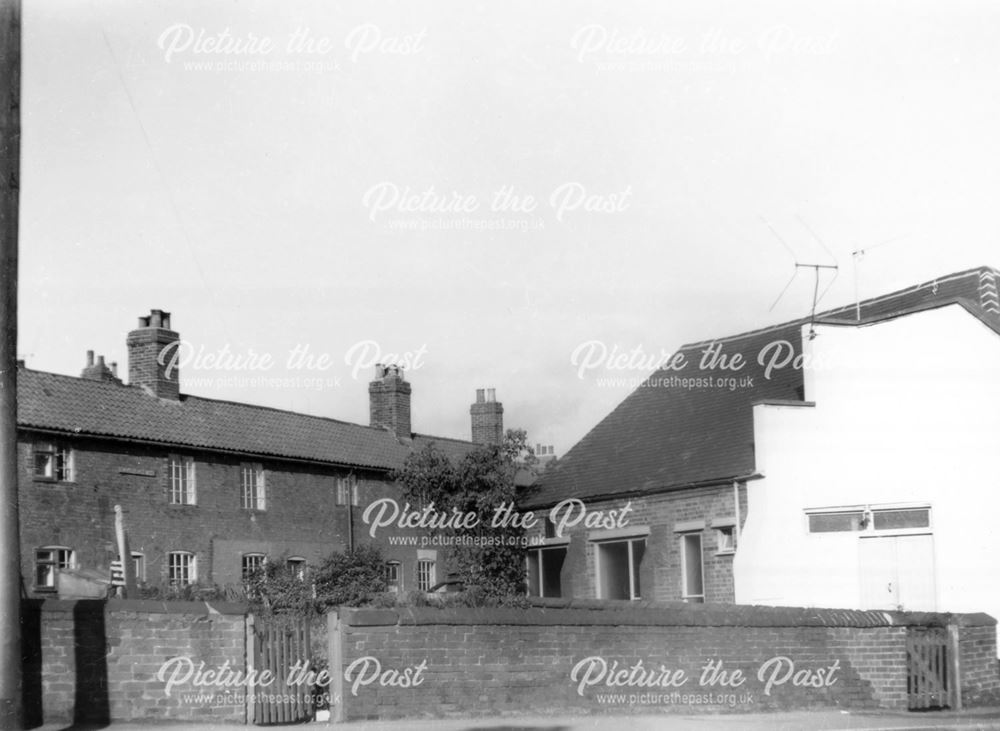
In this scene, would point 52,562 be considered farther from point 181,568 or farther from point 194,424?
point 194,424

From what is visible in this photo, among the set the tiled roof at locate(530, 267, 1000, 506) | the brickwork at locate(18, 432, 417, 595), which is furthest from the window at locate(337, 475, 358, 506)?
the tiled roof at locate(530, 267, 1000, 506)

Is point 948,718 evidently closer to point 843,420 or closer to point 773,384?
point 843,420

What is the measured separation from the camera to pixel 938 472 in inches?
859

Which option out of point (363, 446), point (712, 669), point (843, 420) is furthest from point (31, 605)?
point (363, 446)

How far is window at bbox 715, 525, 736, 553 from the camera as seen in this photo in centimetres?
2541

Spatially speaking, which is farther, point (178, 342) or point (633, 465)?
point (178, 342)

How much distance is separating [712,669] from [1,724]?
919 cm

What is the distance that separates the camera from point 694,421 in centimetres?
2878

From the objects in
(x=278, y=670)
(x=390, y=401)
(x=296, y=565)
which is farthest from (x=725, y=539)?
(x=390, y=401)

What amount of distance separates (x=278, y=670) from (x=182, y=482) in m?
26.3

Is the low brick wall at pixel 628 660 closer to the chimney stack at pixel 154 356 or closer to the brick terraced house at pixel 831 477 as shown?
the brick terraced house at pixel 831 477

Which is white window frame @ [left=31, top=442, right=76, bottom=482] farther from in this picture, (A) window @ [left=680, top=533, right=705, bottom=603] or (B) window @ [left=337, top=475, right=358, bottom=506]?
(A) window @ [left=680, top=533, right=705, bottom=603]

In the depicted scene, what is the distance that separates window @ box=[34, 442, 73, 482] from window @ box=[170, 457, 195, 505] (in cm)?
375

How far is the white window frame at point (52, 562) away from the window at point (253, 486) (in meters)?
7.04
